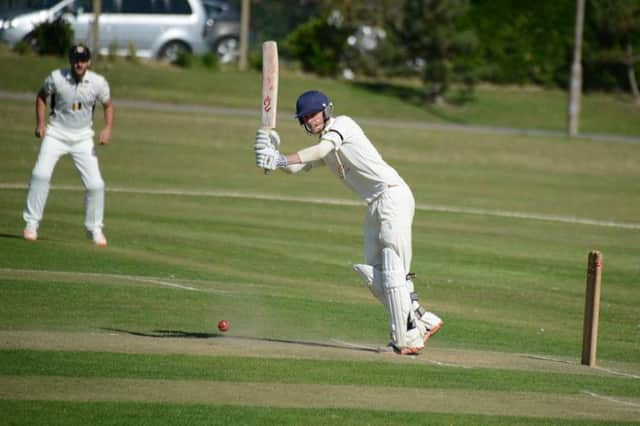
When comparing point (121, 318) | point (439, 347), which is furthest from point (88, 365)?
point (439, 347)

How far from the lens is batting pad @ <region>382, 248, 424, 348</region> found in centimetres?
980

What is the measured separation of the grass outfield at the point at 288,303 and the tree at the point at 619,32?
16511mm

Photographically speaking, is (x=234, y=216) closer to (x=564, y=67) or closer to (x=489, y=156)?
(x=489, y=156)

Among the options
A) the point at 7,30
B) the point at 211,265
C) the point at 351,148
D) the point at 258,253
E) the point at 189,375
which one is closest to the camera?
the point at 189,375

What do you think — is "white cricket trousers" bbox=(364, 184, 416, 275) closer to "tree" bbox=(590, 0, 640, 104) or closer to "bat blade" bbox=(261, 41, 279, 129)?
"bat blade" bbox=(261, 41, 279, 129)

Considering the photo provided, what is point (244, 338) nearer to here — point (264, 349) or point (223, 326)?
point (223, 326)

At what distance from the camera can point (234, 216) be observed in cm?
2047

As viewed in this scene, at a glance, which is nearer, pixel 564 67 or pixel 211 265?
pixel 211 265

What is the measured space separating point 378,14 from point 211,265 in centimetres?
3188

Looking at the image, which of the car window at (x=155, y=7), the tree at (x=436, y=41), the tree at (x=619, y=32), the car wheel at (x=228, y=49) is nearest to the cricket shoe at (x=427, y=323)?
the tree at (x=436, y=41)

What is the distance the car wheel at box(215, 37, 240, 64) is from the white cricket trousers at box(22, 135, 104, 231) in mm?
28047

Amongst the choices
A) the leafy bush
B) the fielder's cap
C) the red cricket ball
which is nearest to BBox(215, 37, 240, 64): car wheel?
the leafy bush

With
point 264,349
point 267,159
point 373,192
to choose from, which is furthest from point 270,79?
point 264,349

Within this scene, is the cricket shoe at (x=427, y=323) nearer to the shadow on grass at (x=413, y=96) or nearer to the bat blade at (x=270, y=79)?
the bat blade at (x=270, y=79)
